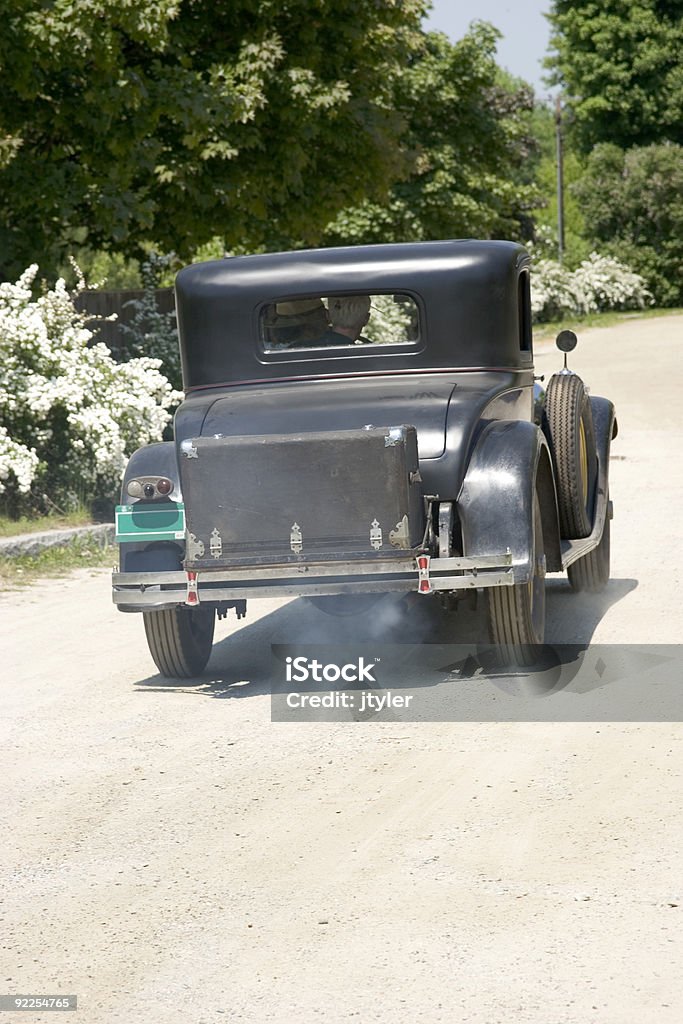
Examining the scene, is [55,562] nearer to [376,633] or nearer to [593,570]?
[376,633]

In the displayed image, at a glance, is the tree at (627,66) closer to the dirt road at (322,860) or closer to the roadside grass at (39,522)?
the roadside grass at (39,522)

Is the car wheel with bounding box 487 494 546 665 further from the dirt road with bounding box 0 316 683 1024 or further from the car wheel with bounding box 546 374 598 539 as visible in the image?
the car wheel with bounding box 546 374 598 539

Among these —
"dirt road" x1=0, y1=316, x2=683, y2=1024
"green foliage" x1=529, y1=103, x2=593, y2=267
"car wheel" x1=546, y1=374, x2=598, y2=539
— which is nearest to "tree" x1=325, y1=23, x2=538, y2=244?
"green foliage" x1=529, y1=103, x2=593, y2=267

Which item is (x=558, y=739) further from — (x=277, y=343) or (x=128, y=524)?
(x=277, y=343)

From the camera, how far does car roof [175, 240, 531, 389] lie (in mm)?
7293

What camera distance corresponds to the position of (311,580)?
20.7 feet

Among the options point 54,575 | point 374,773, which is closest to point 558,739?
point 374,773

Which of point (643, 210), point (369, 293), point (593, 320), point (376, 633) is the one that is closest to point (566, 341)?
point (369, 293)

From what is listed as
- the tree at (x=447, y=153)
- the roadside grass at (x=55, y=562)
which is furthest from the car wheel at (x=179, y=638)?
the tree at (x=447, y=153)

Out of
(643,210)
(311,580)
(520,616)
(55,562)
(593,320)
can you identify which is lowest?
(593,320)

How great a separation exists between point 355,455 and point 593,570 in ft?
9.50

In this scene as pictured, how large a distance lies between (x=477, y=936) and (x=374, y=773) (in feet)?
5.07

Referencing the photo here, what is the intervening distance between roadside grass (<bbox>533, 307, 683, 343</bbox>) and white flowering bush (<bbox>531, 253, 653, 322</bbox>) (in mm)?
339

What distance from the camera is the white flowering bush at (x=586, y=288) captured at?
3859cm
